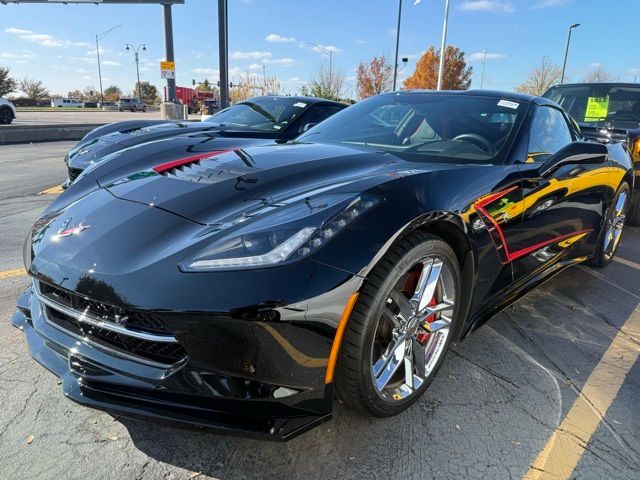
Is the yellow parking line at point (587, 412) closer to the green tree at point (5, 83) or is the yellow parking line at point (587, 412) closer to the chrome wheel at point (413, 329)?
the chrome wheel at point (413, 329)

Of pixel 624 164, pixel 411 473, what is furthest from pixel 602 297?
pixel 411 473

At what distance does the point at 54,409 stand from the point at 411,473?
150cm

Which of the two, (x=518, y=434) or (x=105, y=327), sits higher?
(x=105, y=327)

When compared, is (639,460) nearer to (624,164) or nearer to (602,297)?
(602,297)

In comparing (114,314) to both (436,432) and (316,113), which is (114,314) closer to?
(436,432)

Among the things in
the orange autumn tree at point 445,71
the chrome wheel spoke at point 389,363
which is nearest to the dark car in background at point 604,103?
the chrome wheel spoke at point 389,363

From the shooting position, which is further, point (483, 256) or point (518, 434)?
point (483, 256)

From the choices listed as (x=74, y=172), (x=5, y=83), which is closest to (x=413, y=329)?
(x=74, y=172)

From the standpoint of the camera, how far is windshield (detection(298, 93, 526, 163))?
2770 mm

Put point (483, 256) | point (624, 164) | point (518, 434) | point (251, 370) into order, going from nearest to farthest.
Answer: point (251, 370) < point (518, 434) < point (483, 256) < point (624, 164)

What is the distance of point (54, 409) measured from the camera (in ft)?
6.67

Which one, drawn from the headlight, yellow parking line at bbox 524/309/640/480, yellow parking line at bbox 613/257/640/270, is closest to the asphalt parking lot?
yellow parking line at bbox 524/309/640/480

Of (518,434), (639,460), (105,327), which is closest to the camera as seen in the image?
(105,327)

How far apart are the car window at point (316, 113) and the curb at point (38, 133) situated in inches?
402
